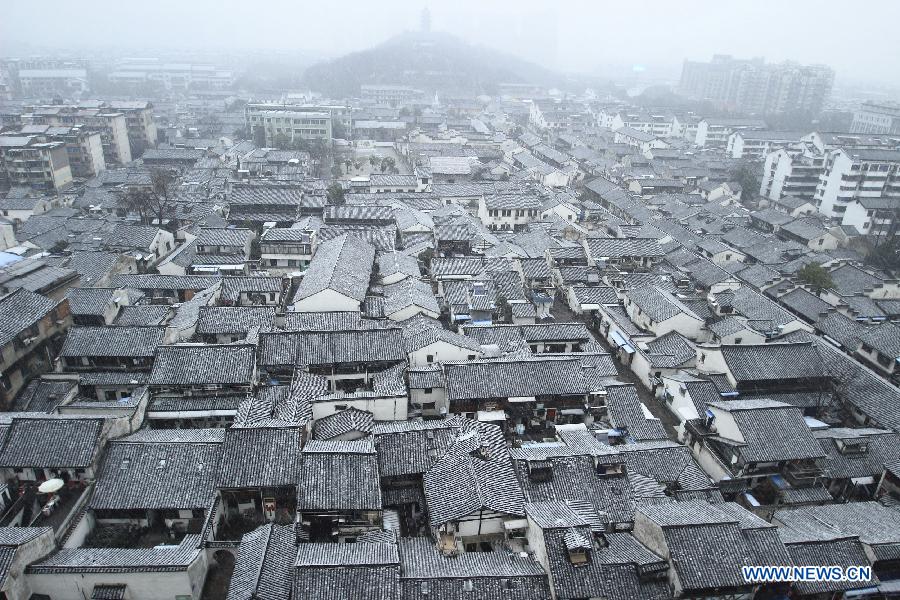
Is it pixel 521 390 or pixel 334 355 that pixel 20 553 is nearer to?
pixel 334 355

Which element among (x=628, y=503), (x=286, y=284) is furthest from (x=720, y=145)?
(x=628, y=503)

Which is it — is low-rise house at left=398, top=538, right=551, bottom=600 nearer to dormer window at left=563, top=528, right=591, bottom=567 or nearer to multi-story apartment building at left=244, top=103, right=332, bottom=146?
dormer window at left=563, top=528, right=591, bottom=567

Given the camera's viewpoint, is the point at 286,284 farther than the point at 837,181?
No

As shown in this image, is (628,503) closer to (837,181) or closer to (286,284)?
(286,284)

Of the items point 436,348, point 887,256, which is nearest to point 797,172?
point 887,256

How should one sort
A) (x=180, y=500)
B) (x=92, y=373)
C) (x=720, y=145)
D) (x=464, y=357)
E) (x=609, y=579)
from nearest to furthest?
(x=609, y=579), (x=180, y=500), (x=92, y=373), (x=464, y=357), (x=720, y=145)

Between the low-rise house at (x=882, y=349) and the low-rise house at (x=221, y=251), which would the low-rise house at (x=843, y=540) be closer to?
the low-rise house at (x=882, y=349)
